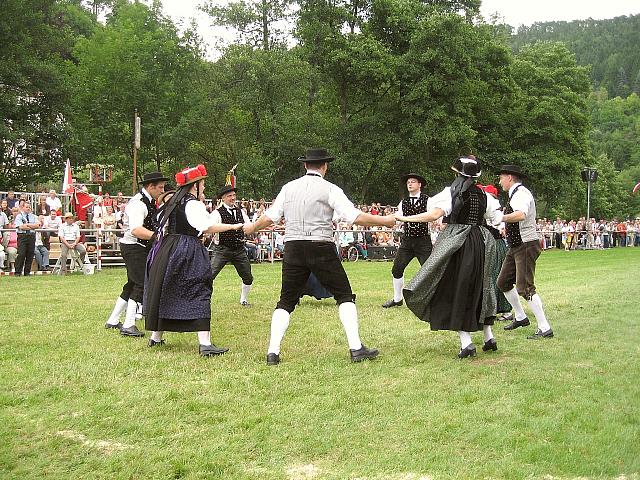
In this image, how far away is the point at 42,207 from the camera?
1911cm

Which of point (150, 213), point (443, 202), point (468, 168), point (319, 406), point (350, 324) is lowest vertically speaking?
point (319, 406)

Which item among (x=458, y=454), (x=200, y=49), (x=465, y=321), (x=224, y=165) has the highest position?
(x=200, y=49)

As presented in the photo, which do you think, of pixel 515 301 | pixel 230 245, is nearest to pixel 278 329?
pixel 515 301

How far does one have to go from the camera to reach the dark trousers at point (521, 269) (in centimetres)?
842

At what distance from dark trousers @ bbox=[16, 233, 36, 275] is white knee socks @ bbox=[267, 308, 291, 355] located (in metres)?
12.3

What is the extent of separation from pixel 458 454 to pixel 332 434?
32.5 inches

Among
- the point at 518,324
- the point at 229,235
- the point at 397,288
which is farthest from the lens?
the point at 229,235

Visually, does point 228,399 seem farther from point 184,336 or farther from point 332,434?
point 184,336

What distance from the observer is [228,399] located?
5.43m

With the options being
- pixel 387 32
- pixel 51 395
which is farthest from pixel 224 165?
pixel 51 395

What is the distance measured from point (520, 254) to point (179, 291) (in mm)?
4161

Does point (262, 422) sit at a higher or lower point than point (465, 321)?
lower

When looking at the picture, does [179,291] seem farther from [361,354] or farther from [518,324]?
[518,324]

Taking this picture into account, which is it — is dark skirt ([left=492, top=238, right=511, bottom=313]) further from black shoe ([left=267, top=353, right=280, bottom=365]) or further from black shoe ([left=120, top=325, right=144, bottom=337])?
black shoe ([left=120, top=325, right=144, bottom=337])
